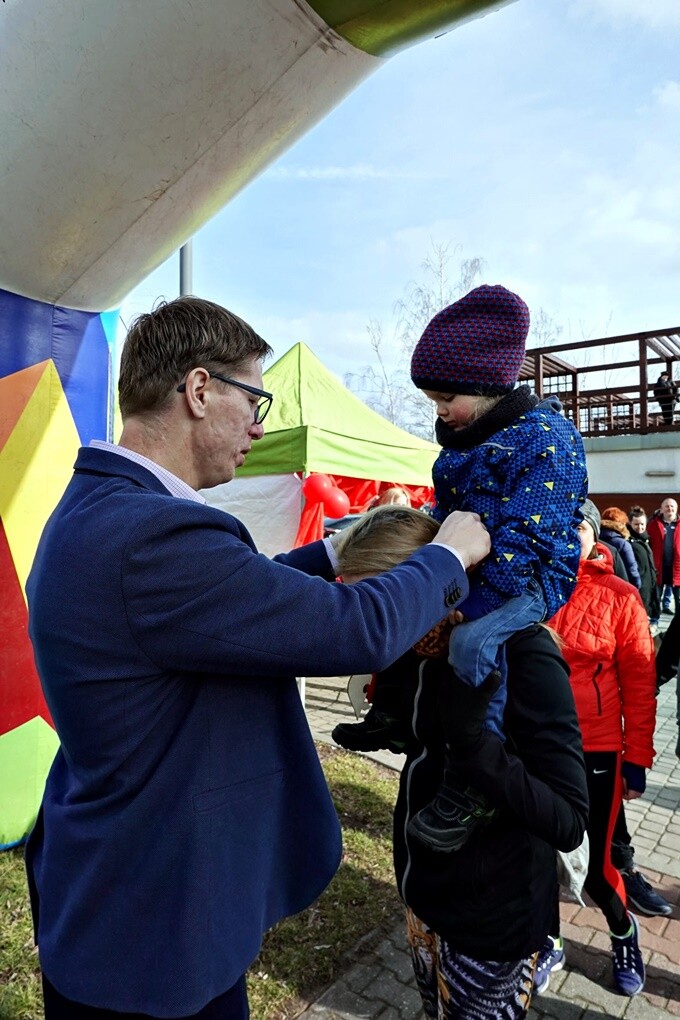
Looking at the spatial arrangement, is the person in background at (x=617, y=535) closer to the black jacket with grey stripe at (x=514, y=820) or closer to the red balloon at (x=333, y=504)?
the red balloon at (x=333, y=504)

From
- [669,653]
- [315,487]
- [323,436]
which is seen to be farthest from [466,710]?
[323,436]

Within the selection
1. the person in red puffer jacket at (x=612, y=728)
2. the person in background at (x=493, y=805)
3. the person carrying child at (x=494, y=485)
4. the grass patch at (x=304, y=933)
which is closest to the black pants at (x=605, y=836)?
the person in red puffer jacket at (x=612, y=728)

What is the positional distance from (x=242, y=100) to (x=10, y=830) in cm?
356

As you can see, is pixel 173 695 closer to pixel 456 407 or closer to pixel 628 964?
pixel 456 407

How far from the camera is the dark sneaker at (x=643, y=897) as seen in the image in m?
3.23

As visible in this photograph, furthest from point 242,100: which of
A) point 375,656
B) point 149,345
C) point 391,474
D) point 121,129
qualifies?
point 391,474

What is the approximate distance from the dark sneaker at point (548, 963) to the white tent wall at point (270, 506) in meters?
3.97

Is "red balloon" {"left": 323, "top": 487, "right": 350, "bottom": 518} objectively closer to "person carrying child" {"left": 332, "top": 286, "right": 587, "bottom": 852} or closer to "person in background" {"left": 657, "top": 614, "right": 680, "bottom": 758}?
"person in background" {"left": 657, "top": 614, "right": 680, "bottom": 758}

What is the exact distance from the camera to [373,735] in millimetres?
1954

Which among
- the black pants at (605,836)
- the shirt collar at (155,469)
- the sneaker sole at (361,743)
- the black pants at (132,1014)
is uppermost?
the shirt collar at (155,469)

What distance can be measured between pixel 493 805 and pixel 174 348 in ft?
3.96

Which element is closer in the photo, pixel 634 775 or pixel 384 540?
pixel 384 540

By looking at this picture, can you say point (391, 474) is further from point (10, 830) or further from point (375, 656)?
point (375, 656)

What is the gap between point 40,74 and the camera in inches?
96.3
